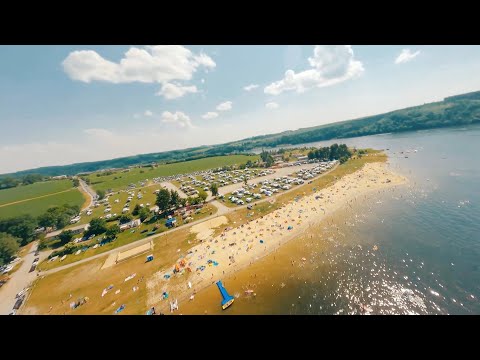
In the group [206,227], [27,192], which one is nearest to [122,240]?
[206,227]

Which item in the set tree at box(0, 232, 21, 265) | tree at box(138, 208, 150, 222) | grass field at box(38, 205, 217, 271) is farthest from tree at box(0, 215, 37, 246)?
tree at box(138, 208, 150, 222)

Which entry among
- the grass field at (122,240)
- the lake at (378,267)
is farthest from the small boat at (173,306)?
the grass field at (122,240)

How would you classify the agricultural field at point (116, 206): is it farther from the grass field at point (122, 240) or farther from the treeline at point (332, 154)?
the treeline at point (332, 154)

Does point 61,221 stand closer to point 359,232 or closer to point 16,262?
point 16,262
